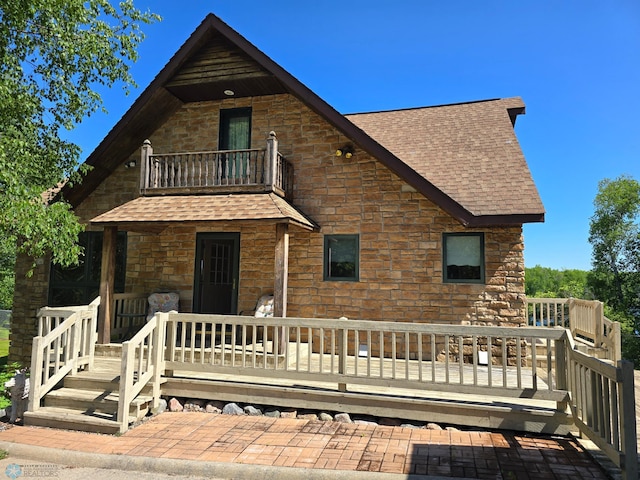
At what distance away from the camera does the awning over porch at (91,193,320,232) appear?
27.1 feet

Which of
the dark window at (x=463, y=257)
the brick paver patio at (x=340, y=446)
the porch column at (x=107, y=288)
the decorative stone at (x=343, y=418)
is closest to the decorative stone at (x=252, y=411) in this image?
the brick paver patio at (x=340, y=446)

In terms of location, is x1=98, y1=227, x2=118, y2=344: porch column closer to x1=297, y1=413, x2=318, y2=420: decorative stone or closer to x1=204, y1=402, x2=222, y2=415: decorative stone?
x1=204, y1=402, x2=222, y2=415: decorative stone

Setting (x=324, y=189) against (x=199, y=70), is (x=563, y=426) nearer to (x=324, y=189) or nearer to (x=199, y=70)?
(x=324, y=189)

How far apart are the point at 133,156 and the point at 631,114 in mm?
25201

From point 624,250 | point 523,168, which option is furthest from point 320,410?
point 624,250

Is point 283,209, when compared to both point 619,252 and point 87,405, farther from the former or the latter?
A: point 619,252

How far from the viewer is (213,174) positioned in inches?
369

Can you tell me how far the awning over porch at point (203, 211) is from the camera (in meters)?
8.26

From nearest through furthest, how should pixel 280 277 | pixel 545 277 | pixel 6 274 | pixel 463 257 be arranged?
pixel 280 277 < pixel 463 257 < pixel 6 274 < pixel 545 277

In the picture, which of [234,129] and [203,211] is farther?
[234,129]

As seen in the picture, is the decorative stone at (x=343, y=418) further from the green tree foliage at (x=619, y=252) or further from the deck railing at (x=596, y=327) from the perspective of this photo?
the green tree foliage at (x=619, y=252)

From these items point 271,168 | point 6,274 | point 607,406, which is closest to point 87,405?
point 271,168

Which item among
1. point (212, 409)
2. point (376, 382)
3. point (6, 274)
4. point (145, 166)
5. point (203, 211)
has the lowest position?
point (212, 409)

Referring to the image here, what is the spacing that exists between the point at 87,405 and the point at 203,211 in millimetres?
4205
